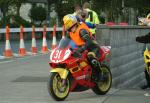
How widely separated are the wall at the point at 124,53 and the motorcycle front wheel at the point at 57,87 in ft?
7.81

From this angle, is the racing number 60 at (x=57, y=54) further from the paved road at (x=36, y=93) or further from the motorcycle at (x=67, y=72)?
the paved road at (x=36, y=93)

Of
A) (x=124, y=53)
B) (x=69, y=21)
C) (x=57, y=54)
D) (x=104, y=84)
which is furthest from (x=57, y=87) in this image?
(x=124, y=53)

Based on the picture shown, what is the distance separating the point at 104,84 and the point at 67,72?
1315 millimetres

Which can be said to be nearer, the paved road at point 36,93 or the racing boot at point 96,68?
the paved road at point 36,93

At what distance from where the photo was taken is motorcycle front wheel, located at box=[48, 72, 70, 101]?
30.7ft

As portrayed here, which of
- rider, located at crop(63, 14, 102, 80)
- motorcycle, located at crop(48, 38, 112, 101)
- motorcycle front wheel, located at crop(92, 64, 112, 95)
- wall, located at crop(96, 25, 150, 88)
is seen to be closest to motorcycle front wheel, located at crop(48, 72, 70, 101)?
motorcycle, located at crop(48, 38, 112, 101)

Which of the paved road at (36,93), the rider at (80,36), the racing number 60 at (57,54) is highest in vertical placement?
the rider at (80,36)

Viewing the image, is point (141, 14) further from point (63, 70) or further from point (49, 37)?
point (63, 70)

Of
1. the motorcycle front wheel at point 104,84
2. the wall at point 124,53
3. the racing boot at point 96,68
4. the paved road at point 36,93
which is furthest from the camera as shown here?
the wall at point 124,53

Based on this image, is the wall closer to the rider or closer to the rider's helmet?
the rider

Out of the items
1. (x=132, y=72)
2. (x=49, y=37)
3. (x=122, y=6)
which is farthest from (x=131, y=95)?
(x=49, y=37)

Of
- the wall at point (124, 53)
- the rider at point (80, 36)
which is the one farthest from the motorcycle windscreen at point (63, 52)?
the wall at point (124, 53)

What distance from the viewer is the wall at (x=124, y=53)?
11906mm

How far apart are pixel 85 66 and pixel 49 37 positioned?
3230 centimetres
